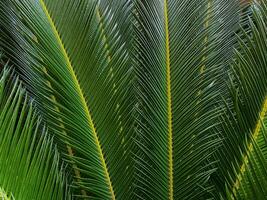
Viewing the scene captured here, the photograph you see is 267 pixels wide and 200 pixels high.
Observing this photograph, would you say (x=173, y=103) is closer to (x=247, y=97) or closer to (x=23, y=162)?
(x=247, y=97)

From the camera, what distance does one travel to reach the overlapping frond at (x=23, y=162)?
3.38 feet

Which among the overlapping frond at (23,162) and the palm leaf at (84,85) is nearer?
the overlapping frond at (23,162)

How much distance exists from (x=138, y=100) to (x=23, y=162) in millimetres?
463

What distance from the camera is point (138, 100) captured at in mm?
1425

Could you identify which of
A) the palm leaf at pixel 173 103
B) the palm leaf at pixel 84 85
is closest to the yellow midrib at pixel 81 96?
the palm leaf at pixel 84 85

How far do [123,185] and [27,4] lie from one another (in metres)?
0.64

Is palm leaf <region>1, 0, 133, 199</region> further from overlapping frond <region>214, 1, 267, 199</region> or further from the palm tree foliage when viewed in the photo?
overlapping frond <region>214, 1, 267, 199</region>

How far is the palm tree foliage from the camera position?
1283 mm

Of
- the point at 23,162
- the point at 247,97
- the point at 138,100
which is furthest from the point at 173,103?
the point at 23,162

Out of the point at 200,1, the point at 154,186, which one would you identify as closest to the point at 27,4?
A: the point at 200,1

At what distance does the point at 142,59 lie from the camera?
1.44 meters

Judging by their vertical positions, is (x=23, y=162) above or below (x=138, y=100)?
below

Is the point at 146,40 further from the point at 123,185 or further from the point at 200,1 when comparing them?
the point at 123,185

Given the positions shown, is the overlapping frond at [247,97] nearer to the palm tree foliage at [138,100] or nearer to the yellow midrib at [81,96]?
the palm tree foliage at [138,100]
